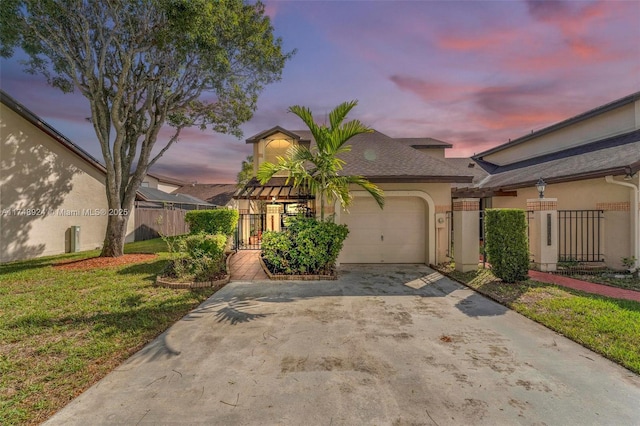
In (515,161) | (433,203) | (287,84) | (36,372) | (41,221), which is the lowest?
(36,372)

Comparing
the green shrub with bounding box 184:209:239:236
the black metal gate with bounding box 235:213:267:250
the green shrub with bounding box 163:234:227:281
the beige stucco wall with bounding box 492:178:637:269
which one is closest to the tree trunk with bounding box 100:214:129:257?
the green shrub with bounding box 184:209:239:236

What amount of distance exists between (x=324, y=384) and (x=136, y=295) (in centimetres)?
566

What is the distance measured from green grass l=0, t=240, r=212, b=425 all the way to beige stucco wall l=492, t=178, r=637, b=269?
41.1 ft

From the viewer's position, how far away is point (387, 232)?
34.9ft

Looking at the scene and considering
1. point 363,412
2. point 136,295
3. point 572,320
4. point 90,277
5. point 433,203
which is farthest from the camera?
point 433,203

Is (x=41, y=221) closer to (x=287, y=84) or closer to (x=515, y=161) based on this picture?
(x=287, y=84)

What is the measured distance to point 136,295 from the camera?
22.0 ft

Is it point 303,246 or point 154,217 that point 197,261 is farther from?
point 154,217

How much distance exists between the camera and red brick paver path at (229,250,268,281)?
855 centimetres

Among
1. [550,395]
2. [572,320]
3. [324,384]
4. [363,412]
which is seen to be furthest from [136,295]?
[572,320]

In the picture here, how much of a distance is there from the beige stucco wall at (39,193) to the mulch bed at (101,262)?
3.09 m

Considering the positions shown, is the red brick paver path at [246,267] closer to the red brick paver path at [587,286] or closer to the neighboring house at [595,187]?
the neighboring house at [595,187]

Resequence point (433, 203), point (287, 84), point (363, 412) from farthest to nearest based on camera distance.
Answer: point (287, 84)
point (433, 203)
point (363, 412)

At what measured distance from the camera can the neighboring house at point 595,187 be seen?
8.62m
